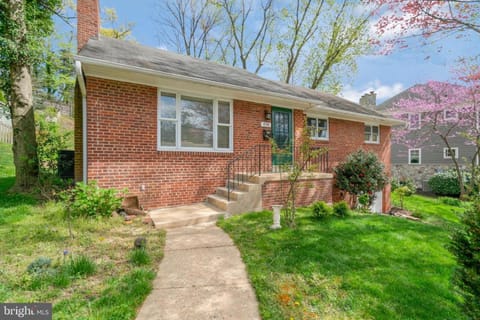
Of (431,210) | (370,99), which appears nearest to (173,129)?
(431,210)

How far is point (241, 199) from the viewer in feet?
18.9

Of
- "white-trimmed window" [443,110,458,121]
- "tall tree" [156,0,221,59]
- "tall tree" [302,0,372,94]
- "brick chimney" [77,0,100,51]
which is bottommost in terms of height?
"white-trimmed window" [443,110,458,121]

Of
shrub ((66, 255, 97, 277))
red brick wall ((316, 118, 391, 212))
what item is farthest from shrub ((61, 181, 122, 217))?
red brick wall ((316, 118, 391, 212))

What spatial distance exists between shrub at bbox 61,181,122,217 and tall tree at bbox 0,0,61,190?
3.01 meters

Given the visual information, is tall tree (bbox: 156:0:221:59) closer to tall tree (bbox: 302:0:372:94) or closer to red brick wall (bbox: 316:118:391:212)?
tall tree (bbox: 302:0:372:94)

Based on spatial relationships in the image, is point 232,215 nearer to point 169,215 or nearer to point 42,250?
point 169,215

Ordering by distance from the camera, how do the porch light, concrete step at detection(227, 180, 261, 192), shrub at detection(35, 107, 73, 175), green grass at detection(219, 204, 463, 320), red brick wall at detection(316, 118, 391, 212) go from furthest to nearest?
1. red brick wall at detection(316, 118, 391, 212)
2. the porch light
3. shrub at detection(35, 107, 73, 175)
4. concrete step at detection(227, 180, 261, 192)
5. green grass at detection(219, 204, 463, 320)

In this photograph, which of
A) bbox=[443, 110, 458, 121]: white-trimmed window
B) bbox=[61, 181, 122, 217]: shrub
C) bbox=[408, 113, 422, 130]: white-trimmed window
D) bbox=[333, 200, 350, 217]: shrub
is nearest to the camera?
bbox=[61, 181, 122, 217]: shrub

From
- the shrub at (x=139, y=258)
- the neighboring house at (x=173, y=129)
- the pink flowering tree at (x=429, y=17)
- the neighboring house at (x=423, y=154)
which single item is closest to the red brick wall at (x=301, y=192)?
the neighboring house at (x=173, y=129)

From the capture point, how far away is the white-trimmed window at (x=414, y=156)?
61.6 feet

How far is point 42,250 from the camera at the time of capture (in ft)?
11.0

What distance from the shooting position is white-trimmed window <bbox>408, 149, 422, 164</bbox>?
18766mm

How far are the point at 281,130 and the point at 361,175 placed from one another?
3.35 meters

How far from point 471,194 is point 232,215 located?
429 cm
